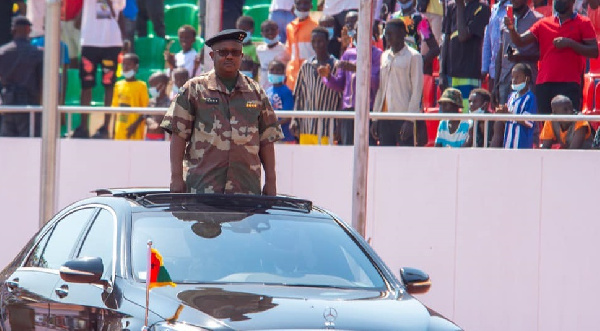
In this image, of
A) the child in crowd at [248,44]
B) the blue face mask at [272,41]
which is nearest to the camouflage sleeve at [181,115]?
the child in crowd at [248,44]

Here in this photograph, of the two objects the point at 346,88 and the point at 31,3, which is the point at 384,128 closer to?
the point at 346,88

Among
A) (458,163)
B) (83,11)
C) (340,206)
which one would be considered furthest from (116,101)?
(458,163)

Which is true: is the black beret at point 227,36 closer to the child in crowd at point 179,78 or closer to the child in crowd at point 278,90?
the child in crowd at point 278,90

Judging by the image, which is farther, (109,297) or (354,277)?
(354,277)

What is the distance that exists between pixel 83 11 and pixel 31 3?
2.38 ft

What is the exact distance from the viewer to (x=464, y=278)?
11.2 m

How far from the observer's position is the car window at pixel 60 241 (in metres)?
7.01

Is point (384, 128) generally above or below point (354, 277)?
above

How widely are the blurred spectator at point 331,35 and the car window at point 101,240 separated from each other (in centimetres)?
746

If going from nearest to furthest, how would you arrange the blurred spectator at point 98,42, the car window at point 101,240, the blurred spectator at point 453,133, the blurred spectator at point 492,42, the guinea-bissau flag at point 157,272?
the guinea-bissau flag at point 157,272
the car window at point 101,240
the blurred spectator at point 453,133
the blurred spectator at point 492,42
the blurred spectator at point 98,42

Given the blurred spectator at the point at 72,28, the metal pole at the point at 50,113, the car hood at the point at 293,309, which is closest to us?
the car hood at the point at 293,309

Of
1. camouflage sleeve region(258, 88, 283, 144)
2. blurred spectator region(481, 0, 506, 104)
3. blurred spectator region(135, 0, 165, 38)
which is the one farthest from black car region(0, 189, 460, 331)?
blurred spectator region(135, 0, 165, 38)

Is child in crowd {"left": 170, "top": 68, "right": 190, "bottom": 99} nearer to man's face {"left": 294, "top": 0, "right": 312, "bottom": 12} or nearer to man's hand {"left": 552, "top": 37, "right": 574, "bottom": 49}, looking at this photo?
man's face {"left": 294, "top": 0, "right": 312, "bottom": 12}

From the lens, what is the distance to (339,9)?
48.3 feet
